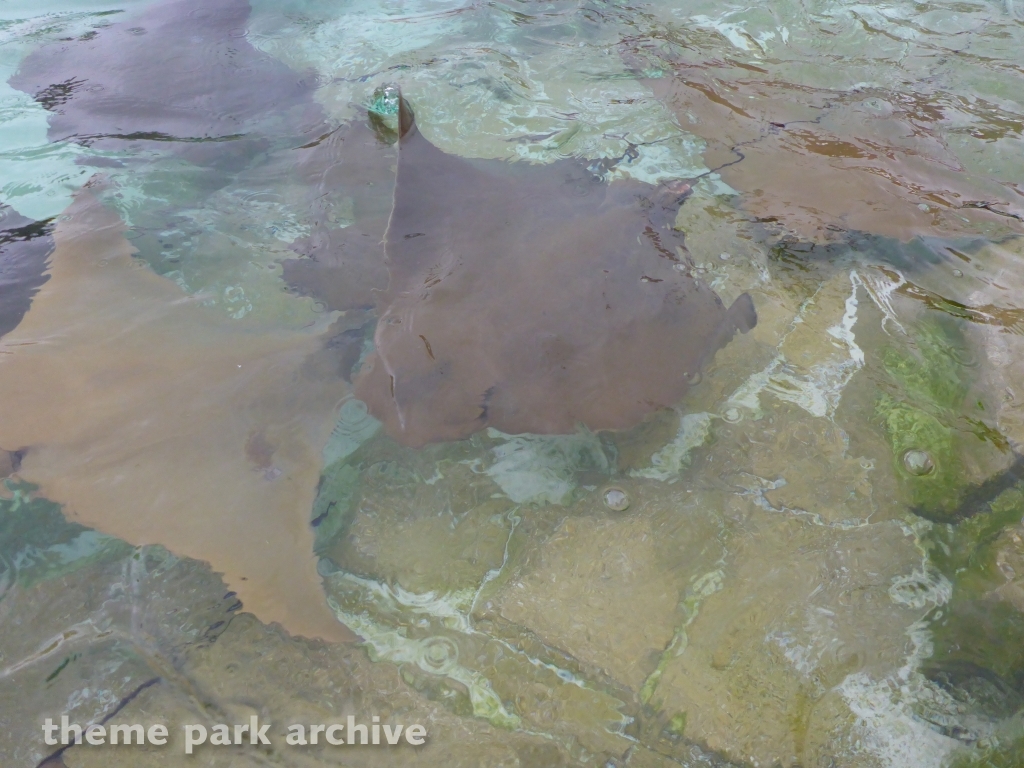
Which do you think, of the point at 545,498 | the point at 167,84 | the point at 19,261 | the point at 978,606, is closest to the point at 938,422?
the point at 978,606

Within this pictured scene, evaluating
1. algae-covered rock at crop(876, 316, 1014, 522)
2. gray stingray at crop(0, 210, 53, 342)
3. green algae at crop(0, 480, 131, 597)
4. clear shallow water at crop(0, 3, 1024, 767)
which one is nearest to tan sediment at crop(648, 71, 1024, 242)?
→ clear shallow water at crop(0, 3, 1024, 767)

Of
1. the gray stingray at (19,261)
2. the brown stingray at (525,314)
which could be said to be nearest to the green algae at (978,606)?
the brown stingray at (525,314)

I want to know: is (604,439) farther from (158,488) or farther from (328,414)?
(158,488)

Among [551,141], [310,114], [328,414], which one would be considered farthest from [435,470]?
[310,114]

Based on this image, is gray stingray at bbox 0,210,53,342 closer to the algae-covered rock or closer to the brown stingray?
the brown stingray

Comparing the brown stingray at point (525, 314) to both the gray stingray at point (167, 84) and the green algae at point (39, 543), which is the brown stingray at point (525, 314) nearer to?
the green algae at point (39, 543)

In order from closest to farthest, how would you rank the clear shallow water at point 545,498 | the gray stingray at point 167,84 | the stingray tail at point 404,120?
the clear shallow water at point 545,498, the stingray tail at point 404,120, the gray stingray at point 167,84

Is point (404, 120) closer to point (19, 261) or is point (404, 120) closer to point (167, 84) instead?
point (19, 261)
